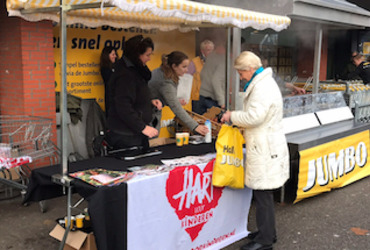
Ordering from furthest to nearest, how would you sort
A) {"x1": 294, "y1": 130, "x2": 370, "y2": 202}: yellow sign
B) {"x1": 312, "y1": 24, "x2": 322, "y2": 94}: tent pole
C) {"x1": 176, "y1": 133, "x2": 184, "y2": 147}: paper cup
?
{"x1": 312, "y1": 24, "x2": 322, "y2": 94}: tent pole < {"x1": 294, "y1": 130, "x2": 370, "y2": 202}: yellow sign < {"x1": 176, "y1": 133, "x2": 184, "y2": 147}: paper cup

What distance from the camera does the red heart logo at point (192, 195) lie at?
3379 mm

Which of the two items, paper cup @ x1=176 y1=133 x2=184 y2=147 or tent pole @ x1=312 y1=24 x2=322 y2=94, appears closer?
paper cup @ x1=176 y1=133 x2=184 y2=147

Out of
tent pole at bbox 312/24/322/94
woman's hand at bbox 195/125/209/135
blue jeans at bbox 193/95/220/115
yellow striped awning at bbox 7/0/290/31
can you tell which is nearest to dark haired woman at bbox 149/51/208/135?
woman's hand at bbox 195/125/209/135

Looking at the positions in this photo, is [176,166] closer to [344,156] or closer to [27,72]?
[27,72]

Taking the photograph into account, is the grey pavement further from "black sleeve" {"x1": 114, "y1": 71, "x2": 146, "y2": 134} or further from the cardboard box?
"black sleeve" {"x1": 114, "y1": 71, "x2": 146, "y2": 134}

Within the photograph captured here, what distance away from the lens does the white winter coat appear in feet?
11.6

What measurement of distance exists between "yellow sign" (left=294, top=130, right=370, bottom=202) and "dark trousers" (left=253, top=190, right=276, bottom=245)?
117cm

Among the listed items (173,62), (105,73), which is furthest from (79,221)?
(105,73)

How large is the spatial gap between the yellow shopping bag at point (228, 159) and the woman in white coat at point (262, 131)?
3.5 inches

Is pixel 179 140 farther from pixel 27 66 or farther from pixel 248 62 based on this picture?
pixel 27 66

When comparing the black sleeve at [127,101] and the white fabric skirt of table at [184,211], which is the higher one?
the black sleeve at [127,101]

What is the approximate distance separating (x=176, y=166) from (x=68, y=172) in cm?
88

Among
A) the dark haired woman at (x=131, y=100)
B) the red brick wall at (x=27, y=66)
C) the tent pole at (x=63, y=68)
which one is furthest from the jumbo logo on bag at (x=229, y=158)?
the red brick wall at (x=27, y=66)

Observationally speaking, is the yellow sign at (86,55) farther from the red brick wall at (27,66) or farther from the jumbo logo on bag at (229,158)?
the jumbo logo on bag at (229,158)
